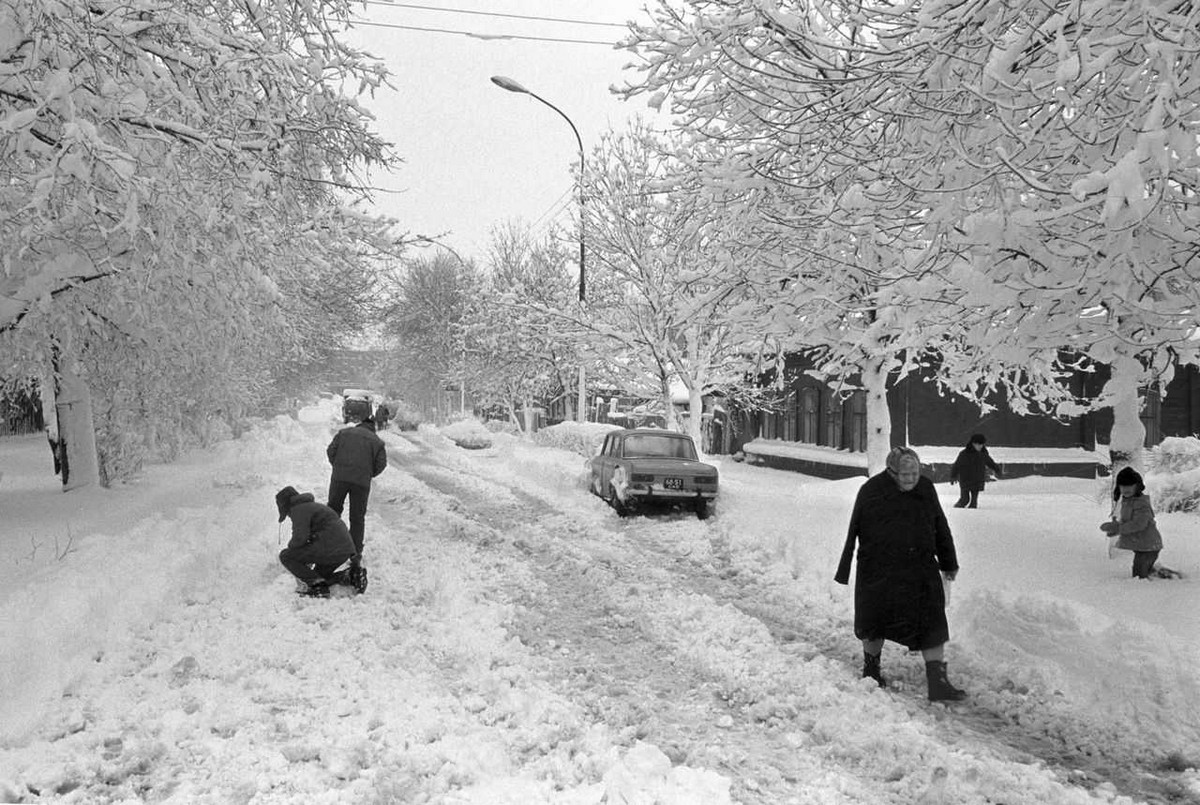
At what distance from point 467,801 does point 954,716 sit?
3049mm

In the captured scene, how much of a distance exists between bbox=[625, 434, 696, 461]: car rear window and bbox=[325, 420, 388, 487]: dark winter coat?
694 cm

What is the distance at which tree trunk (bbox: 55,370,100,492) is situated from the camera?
12.4 meters

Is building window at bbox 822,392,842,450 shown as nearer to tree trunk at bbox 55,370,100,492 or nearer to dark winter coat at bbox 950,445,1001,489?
dark winter coat at bbox 950,445,1001,489

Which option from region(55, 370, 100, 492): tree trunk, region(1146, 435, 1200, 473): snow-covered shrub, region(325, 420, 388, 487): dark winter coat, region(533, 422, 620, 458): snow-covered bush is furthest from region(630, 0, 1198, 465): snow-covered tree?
region(533, 422, 620, 458): snow-covered bush

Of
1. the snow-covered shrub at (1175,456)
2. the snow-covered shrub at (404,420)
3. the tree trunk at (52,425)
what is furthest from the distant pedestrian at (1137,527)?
the snow-covered shrub at (404,420)

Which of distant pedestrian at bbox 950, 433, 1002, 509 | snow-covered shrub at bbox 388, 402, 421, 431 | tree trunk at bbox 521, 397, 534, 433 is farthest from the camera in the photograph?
snow-covered shrub at bbox 388, 402, 421, 431

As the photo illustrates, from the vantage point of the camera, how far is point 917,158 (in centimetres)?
618

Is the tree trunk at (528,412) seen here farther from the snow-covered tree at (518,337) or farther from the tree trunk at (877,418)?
the tree trunk at (877,418)

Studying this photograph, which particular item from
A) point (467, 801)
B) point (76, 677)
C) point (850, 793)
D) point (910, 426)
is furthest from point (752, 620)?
point (910, 426)

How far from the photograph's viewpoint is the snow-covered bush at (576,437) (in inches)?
1045

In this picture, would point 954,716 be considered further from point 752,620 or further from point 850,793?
point 752,620

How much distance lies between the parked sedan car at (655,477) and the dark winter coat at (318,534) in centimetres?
650

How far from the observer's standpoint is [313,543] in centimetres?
724

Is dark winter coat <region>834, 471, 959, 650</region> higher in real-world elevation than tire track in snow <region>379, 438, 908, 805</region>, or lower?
higher
